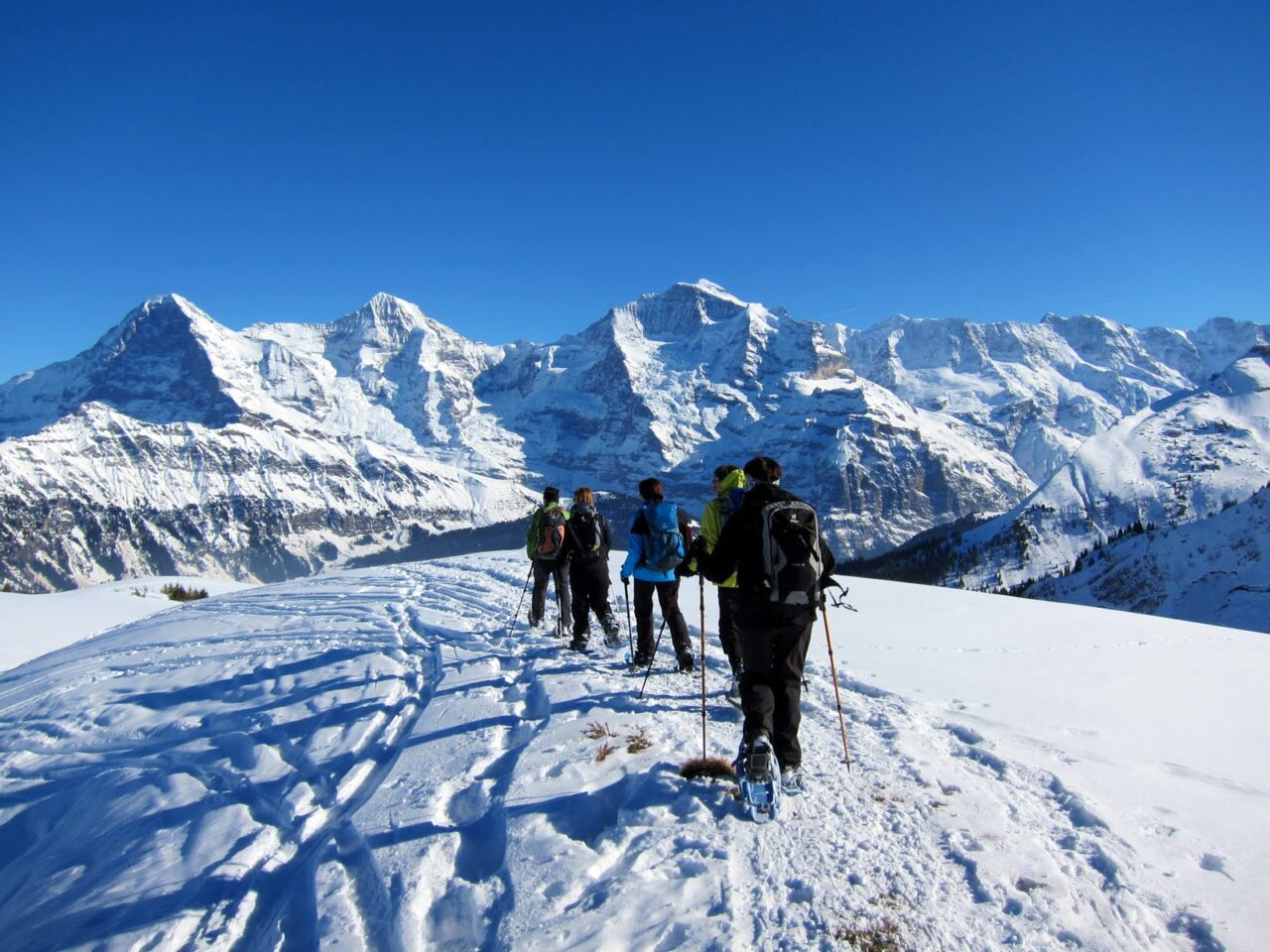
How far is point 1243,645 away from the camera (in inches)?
538

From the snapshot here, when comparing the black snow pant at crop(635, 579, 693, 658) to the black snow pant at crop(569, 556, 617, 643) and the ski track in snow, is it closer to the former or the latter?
the ski track in snow

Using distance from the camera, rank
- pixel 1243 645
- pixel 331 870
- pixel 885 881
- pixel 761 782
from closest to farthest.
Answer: pixel 885 881 < pixel 331 870 < pixel 761 782 < pixel 1243 645

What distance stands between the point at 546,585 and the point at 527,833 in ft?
29.4

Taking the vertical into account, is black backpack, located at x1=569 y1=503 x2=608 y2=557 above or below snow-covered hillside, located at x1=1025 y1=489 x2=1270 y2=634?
above

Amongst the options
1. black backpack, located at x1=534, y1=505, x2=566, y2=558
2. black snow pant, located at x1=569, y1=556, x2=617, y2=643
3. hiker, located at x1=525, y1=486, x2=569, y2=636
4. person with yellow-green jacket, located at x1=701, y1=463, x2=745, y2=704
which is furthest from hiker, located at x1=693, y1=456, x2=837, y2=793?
black backpack, located at x1=534, y1=505, x2=566, y2=558

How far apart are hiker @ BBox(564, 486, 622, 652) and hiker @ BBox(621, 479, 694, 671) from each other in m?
1.51

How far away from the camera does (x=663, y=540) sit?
10.6m

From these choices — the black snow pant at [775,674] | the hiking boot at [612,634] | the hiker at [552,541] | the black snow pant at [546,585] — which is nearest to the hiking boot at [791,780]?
the black snow pant at [775,674]

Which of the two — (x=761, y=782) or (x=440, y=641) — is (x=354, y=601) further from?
(x=761, y=782)

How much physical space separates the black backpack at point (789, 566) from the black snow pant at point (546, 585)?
314 inches

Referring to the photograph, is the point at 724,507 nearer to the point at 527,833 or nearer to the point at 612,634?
the point at 527,833

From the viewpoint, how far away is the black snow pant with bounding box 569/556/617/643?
12453 mm

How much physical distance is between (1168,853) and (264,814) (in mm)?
8026

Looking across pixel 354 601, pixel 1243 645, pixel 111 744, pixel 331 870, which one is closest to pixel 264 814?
pixel 331 870
